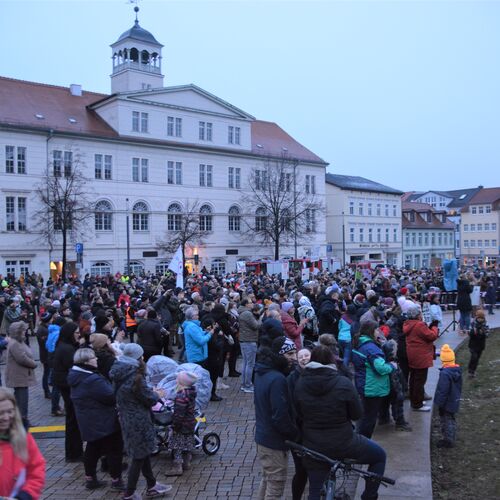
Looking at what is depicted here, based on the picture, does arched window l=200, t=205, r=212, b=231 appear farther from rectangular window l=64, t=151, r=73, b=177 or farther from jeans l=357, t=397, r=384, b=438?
jeans l=357, t=397, r=384, b=438

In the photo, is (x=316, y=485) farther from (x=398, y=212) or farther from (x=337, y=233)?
(x=398, y=212)

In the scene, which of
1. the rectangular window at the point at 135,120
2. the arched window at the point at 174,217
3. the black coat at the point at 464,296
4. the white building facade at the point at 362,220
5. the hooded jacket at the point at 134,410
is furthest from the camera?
the white building facade at the point at 362,220

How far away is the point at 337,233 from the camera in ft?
221

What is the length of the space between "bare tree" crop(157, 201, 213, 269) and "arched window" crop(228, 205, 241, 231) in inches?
96.2

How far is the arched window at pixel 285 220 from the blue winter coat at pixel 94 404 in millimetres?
49746

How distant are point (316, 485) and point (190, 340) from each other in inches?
212

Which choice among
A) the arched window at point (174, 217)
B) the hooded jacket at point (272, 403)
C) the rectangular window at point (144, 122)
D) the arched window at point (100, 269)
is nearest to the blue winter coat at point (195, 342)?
the hooded jacket at point (272, 403)

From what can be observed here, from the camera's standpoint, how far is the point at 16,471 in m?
3.61

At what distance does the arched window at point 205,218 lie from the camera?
170ft

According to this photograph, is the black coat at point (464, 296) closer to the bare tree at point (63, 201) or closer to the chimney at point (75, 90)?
the bare tree at point (63, 201)

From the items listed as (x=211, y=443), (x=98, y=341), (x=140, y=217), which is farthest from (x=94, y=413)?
(x=140, y=217)

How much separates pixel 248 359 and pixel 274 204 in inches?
1760

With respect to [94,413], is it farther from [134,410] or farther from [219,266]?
[219,266]

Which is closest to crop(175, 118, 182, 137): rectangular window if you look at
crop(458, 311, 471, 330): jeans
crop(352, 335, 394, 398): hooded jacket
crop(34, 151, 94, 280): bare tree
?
crop(34, 151, 94, 280): bare tree
